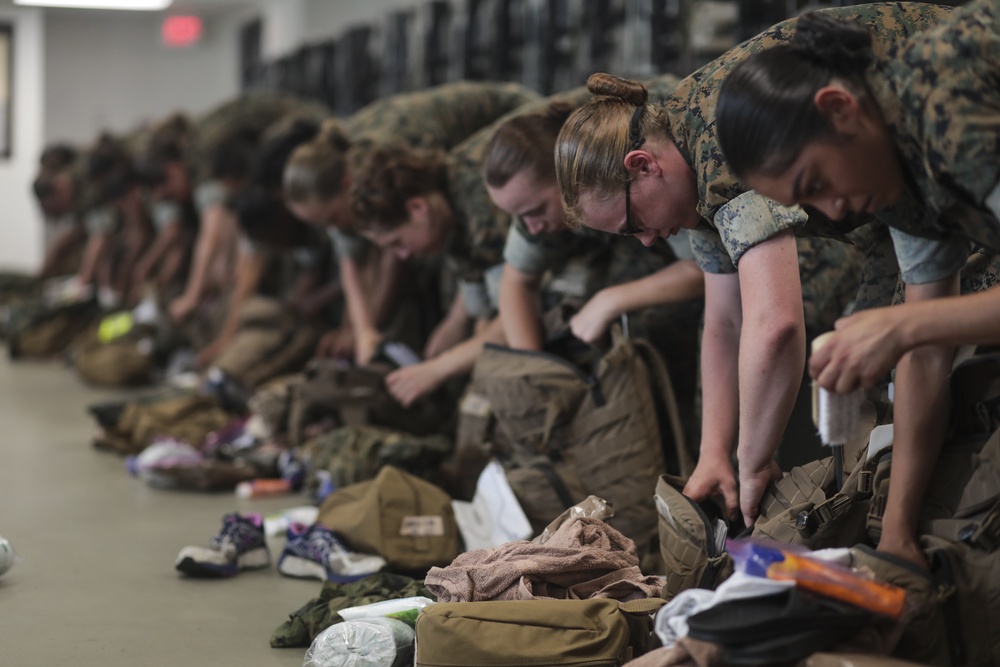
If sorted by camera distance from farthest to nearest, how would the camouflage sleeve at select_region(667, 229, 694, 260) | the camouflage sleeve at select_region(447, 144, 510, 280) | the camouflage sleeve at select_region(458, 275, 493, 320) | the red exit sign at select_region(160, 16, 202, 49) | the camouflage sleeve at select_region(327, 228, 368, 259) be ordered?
the red exit sign at select_region(160, 16, 202, 49)
the camouflage sleeve at select_region(327, 228, 368, 259)
the camouflage sleeve at select_region(458, 275, 493, 320)
the camouflage sleeve at select_region(447, 144, 510, 280)
the camouflage sleeve at select_region(667, 229, 694, 260)

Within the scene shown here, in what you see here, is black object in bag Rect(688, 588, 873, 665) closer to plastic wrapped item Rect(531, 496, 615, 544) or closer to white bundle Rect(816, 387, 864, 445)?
A: white bundle Rect(816, 387, 864, 445)

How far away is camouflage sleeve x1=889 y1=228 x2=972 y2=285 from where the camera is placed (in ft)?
7.40

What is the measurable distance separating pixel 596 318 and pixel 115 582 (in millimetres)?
1531

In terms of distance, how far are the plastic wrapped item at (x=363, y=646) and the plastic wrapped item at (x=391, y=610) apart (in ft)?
0.28

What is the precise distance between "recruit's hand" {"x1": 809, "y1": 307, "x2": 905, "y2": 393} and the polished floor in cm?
140

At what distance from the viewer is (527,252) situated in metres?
3.73

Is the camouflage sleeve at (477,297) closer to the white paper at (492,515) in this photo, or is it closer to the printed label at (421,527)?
the white paper at (492,515)

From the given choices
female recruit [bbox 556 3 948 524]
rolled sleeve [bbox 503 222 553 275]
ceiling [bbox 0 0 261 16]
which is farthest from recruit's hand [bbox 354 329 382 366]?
ceiling [bbox 0 0 261 16]

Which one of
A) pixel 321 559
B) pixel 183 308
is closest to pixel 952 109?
pixel 321 559

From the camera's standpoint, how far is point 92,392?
23.1 ft

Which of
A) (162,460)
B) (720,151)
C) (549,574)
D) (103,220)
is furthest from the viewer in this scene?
(103,220)

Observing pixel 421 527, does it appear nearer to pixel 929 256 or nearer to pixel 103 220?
pixel 929 256

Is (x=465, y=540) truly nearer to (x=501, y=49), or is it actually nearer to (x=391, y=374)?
(x=391, y=374)

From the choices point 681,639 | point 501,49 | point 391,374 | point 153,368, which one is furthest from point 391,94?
point 681,639
